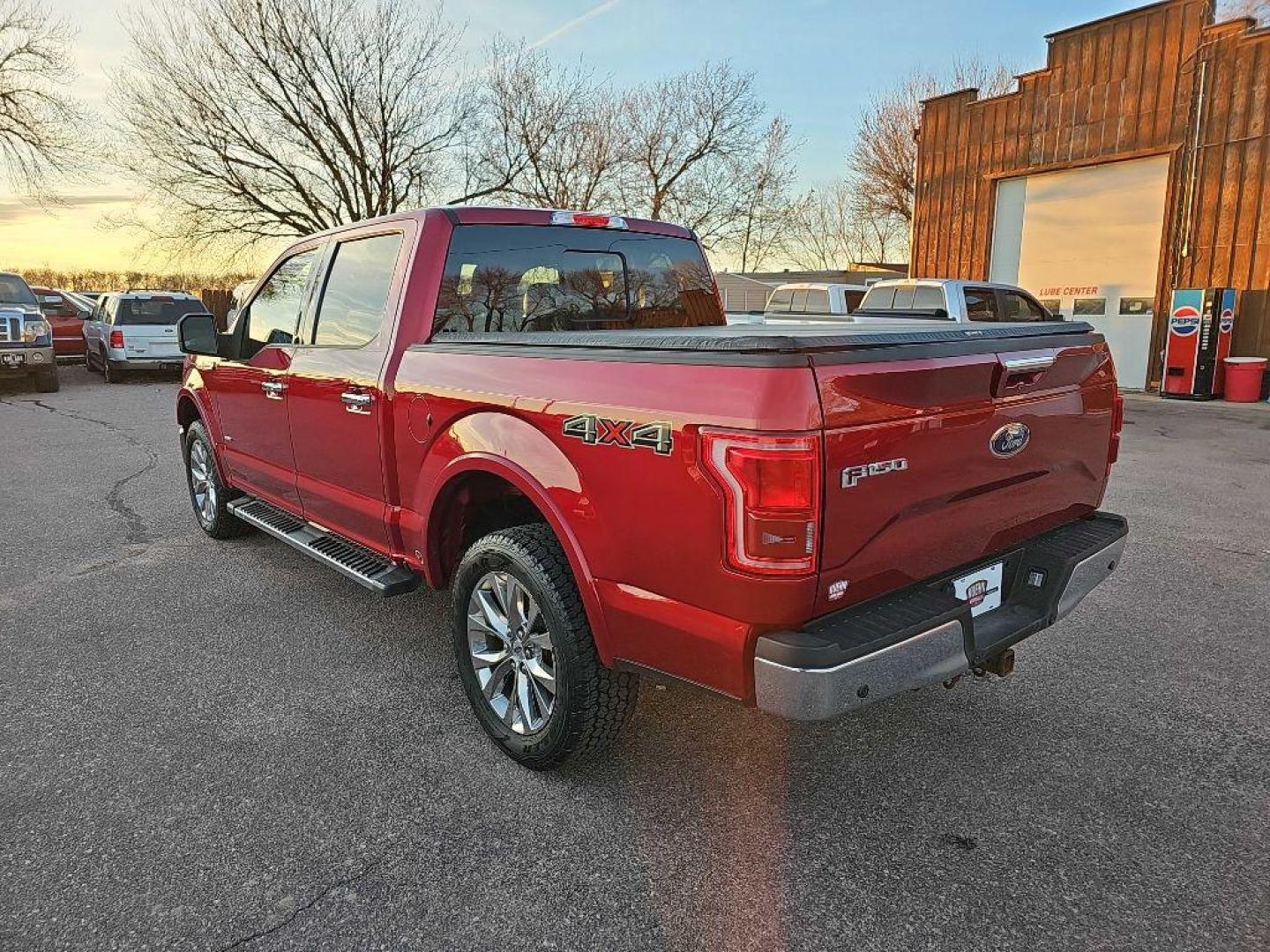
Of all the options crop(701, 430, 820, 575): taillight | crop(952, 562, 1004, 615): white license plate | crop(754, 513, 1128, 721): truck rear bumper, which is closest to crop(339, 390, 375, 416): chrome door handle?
crop(701, 430, 820, 575): taillight

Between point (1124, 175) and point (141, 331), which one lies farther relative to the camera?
point (141, 331)

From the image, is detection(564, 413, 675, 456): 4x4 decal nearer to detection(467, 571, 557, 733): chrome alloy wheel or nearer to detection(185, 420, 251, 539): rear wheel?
detection(467, 571, 557, 733): chrome alloy wheel

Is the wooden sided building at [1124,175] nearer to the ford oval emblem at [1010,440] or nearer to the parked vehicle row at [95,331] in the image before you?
the ford oval emblem at [1010,440]

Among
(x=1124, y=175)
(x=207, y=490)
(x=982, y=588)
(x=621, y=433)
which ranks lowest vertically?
(x=207, y=490)

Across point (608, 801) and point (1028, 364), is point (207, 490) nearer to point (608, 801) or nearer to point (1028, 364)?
point (608, 801)

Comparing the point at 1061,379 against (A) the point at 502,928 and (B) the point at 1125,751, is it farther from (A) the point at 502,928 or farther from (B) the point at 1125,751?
(A) the point at 502,928

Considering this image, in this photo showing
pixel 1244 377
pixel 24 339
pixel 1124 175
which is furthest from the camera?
pixel 1124 175

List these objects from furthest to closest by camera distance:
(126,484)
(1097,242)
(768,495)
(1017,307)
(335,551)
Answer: (1097,242), (1017,307), (126,484), (335,551), (768,495)

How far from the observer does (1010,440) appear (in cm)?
267

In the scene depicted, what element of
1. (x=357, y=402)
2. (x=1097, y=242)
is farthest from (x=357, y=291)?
(x=1097, y=242)

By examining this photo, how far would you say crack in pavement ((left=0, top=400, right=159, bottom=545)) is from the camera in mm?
6137

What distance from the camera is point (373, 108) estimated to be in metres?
27.2

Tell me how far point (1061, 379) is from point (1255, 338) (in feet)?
51.2

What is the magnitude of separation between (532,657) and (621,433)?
0.99 meters
